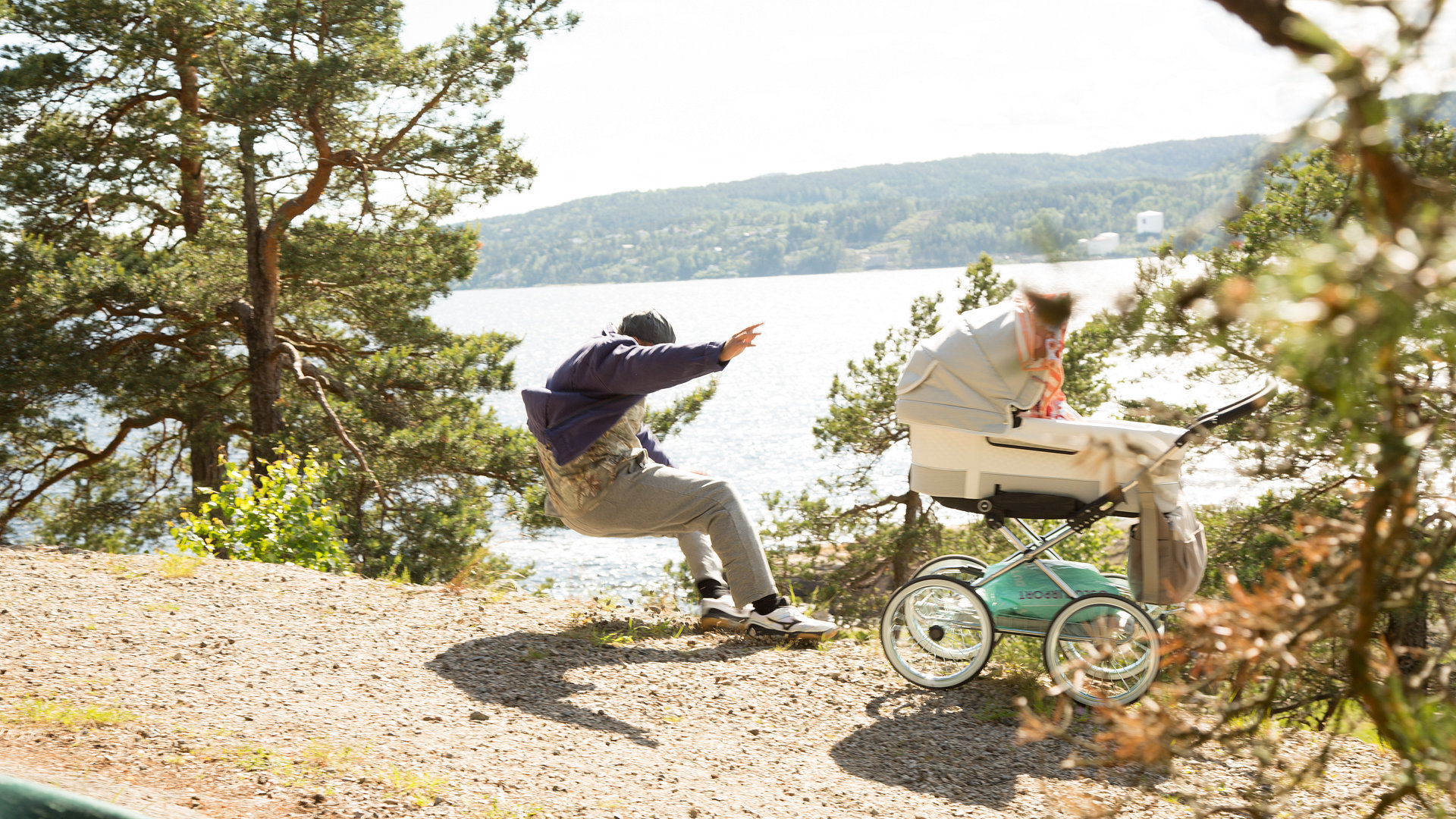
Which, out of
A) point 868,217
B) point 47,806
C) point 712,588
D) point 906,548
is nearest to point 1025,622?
point 712,588

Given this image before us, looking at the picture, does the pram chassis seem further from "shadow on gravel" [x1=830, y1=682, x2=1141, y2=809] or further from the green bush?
the green bush

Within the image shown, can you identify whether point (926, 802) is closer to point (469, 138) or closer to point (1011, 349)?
point (1011, 349)

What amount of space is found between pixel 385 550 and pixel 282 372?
Answer: 380 centimetres

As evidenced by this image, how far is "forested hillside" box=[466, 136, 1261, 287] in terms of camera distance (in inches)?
59.0

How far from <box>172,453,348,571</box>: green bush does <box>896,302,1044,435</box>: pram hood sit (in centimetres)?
450

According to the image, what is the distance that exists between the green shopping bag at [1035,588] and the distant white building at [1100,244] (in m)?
3.33

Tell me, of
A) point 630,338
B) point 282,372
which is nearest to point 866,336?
point 282,372

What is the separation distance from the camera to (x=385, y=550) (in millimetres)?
11727

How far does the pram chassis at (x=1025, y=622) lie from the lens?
4.31 metres

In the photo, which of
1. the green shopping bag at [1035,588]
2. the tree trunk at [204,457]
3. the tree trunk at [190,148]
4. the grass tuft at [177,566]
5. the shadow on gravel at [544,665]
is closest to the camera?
the shadow on gravel at [544,665]

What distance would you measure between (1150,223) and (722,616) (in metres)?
4.16

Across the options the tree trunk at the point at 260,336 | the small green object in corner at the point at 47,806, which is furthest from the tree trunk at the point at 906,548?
the small green object in corner at the point at 47,806

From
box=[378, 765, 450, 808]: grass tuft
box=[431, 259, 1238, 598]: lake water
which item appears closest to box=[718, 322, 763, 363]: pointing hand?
box=[431, 259, 1238, 598]: lake water

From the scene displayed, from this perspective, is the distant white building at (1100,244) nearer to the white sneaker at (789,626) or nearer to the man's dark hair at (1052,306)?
the man's dark hair at (1052,306)
